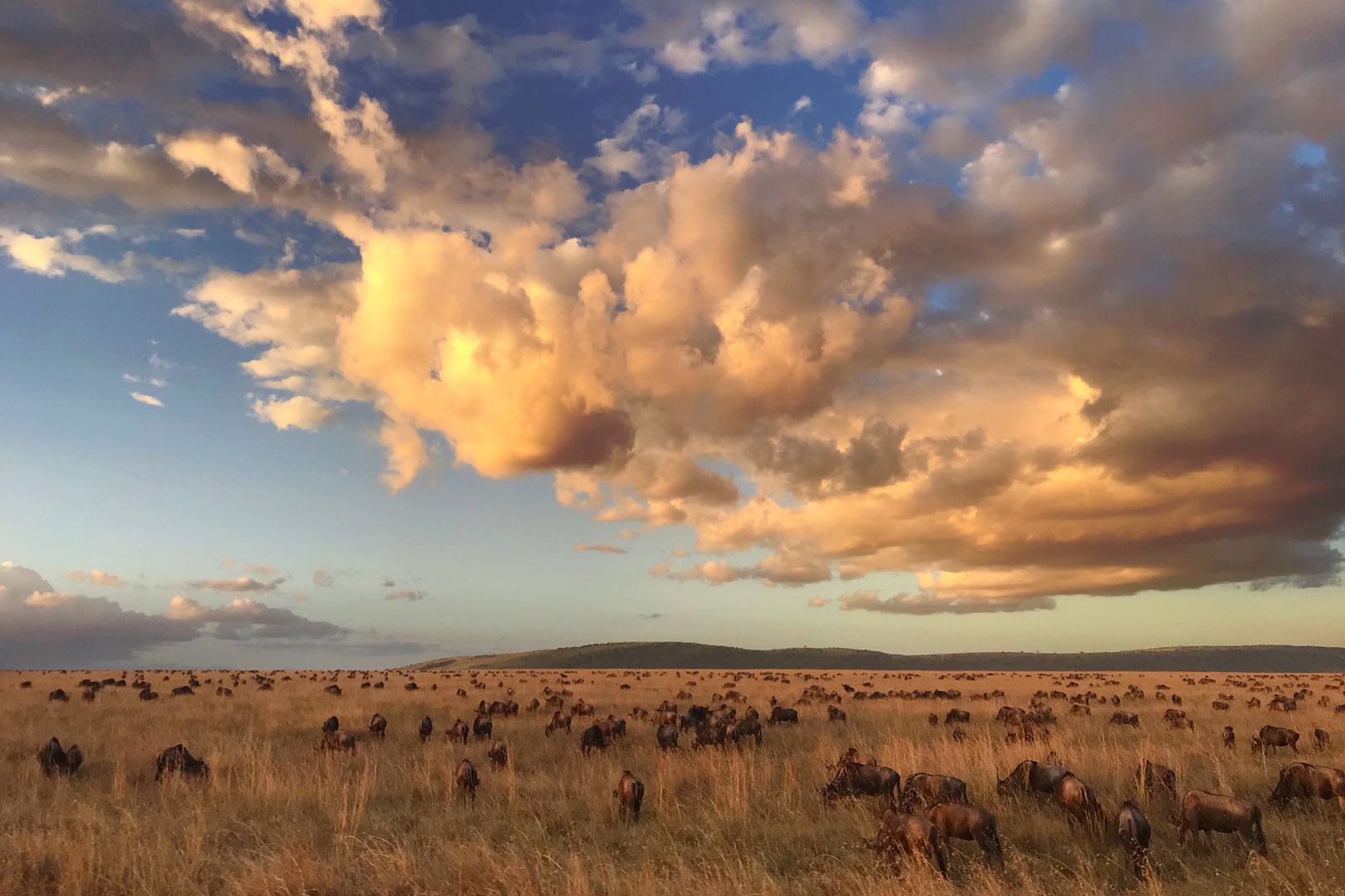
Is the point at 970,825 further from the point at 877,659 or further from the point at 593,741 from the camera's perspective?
the point at 877,659

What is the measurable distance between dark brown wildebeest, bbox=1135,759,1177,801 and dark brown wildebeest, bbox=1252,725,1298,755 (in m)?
9.30

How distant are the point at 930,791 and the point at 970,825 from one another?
6.56 feet

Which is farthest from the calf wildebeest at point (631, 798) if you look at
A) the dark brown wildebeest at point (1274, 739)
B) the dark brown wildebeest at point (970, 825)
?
the dark brown wildebeest at point (1274, 739)

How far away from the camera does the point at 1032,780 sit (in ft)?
38.9

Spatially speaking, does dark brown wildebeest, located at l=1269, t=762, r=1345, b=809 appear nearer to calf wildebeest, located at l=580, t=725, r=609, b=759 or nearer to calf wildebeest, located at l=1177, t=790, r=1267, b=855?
calf wildebeest, located at l=1177, t=790, r=1267, b=855

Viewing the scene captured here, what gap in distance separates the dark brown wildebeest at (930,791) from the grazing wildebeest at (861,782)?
28.7 inches

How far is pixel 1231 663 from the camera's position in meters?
179

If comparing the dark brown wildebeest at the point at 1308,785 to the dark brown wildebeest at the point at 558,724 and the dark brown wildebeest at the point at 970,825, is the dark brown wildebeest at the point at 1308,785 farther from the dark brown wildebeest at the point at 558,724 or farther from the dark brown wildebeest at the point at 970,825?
the dark brown wildebeest at the point at 558,724

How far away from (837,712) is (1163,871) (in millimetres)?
17217

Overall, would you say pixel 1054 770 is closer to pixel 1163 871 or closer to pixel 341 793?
pixel 1163 871

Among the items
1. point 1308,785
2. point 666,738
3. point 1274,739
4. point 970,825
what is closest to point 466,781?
point 666,738

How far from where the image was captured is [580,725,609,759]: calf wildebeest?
1770 cm

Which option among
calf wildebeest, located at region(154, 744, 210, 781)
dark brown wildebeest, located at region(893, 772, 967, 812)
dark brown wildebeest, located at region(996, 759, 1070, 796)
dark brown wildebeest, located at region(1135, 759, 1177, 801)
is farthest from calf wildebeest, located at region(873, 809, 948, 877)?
calf wildebeest, located at region(154, 744, 210, 781)

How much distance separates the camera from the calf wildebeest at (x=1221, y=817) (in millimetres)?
9570
